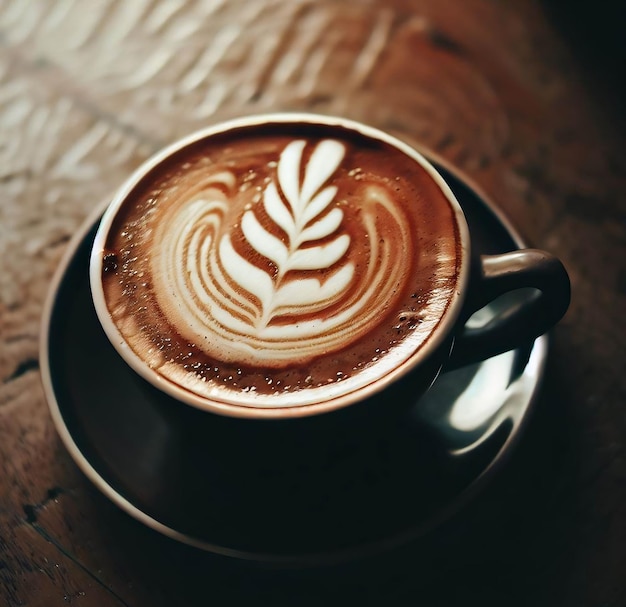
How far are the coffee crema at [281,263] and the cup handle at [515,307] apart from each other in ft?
0.12

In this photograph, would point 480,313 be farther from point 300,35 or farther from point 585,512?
point 300,35

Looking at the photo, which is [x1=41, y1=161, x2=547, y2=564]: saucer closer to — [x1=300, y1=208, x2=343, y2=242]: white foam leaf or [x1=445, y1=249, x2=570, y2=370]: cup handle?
[x1=445, y1=249, x2=570, y2=370]: cup handle

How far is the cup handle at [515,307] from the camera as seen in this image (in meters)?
0.69

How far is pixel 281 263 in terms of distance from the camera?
29.3 inches

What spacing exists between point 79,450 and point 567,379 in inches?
23.0

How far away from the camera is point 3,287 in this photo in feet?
3.07

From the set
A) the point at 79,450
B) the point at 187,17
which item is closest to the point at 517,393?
the point at 79,450

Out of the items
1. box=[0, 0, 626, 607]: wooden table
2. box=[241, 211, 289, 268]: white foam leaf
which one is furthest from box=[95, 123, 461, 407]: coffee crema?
box=[0, 0, 626, 607]: wooden table

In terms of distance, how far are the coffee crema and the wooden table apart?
202 mm

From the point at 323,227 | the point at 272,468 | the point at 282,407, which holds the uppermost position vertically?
the point at 323,227

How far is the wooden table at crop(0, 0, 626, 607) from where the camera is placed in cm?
74

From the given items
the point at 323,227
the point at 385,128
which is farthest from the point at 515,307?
the point at 385,128

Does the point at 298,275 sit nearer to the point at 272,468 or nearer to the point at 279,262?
the point at 279,262

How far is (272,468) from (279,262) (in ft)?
0.73
